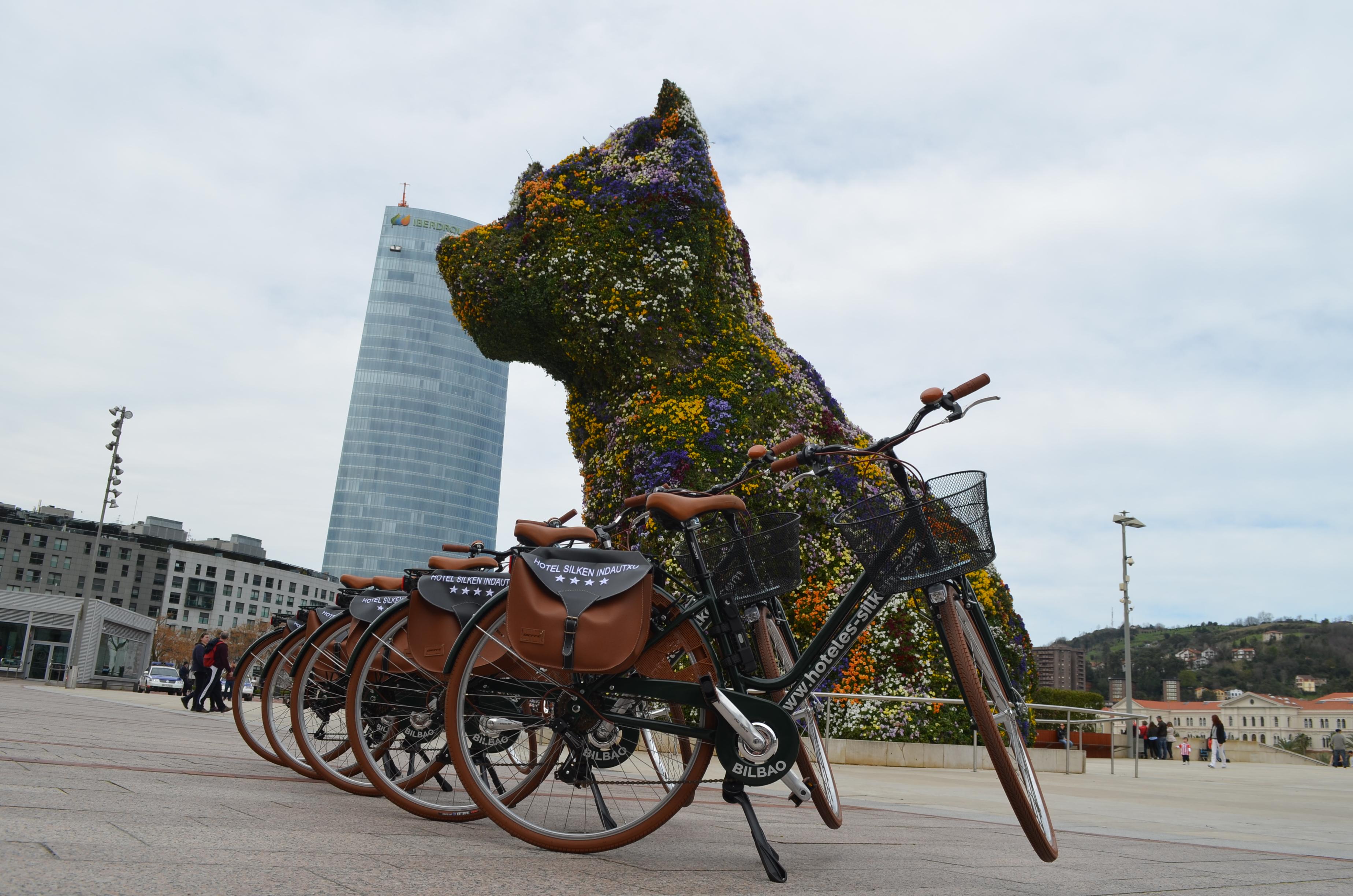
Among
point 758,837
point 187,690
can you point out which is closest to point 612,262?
point 758,837

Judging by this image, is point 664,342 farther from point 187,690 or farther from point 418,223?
point 418,223

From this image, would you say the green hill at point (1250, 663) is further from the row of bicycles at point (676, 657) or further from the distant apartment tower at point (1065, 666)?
the row of bicycles at point (676, 657)

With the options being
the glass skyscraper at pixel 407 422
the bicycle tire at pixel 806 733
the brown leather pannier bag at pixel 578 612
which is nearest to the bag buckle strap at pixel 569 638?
the brown leather pannier bag at pixel 578 612

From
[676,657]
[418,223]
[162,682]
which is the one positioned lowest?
[162,682]

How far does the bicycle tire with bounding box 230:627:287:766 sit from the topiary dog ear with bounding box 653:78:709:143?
364 inches

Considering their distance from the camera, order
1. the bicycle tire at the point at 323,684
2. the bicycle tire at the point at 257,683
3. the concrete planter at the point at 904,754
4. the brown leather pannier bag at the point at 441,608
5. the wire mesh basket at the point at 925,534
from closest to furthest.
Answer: the wire mesh basket at the point at 925,534, the brown leather pannier bag at the point at 441,608, the bicycle tire at the point at 323,684, the bicycle tire at the point at 257,683, the concrete planter at the point at 904,754

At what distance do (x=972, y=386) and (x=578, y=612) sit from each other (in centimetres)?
156

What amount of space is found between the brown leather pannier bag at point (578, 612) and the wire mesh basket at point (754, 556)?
0.37m

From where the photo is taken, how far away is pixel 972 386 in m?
3.24

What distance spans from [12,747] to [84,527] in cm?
10843

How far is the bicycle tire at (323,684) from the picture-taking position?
4676 mm

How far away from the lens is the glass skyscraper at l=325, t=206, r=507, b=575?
122 meters

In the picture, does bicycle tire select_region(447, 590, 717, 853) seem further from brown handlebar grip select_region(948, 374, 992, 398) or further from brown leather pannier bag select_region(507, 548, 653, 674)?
brown handlebar grip select_region(948, 374, 992, 398)

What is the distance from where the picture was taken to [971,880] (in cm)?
300
